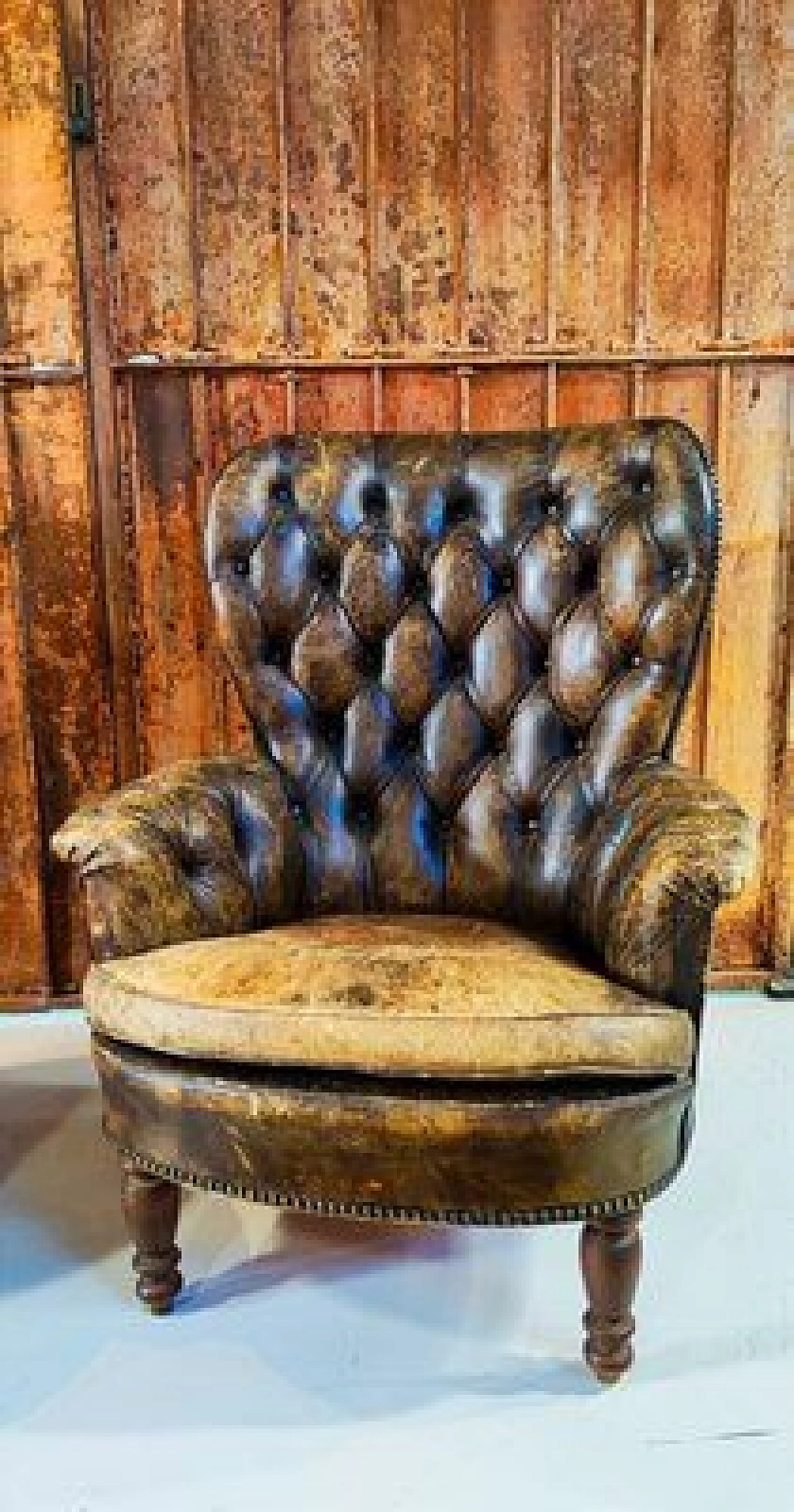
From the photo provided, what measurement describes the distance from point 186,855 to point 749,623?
136cm

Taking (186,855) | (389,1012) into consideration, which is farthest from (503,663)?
(389,1012)

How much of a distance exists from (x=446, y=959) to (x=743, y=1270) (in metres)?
0.63

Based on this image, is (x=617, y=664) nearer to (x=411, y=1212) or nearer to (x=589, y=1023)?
(x=589, y=1023)

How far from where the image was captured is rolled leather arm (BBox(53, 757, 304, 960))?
149cm

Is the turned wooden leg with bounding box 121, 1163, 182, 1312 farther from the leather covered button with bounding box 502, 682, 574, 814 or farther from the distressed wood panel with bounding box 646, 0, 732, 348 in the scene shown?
the distressed wood panel with bounding box 646, 0, 732, 348

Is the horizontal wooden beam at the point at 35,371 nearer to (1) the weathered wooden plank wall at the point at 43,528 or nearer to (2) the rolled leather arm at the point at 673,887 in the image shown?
(1) the weathered wooden plank wall at the point at 43,528

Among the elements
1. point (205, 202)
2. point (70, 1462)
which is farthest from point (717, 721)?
point (70, 1462)

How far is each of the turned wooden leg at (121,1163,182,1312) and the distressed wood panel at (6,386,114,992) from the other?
1055 mm

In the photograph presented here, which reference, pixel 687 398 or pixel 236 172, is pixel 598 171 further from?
pixel 236 172

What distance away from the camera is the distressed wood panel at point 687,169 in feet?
7.20

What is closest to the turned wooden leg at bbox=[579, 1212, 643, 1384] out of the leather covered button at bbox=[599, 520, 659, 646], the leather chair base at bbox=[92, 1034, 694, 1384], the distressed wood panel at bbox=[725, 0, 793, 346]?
the leather chair base at bbox=[92, 1034, 694, 1384]

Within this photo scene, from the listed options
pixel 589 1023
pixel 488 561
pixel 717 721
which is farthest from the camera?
pixel 717 721

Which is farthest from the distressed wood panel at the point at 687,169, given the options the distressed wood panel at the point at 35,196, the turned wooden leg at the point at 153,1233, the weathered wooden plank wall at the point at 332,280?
the turned wooden leg at the point at 153,1233

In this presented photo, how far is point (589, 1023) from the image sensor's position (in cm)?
128
